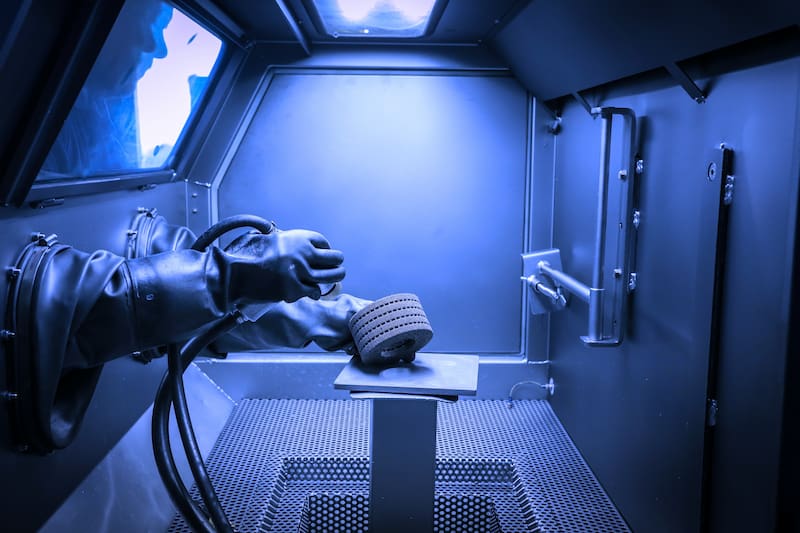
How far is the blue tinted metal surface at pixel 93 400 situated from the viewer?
161cm

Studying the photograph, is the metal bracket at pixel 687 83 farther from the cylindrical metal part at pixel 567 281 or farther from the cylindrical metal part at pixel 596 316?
the cylindrical metal part at pixel 567 281

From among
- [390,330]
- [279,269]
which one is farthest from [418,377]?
[279,269]

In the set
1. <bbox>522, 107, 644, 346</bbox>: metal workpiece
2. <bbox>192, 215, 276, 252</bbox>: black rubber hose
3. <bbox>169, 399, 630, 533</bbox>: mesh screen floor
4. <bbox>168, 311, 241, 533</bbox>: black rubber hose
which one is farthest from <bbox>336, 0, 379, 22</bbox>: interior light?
<bbox>169, 399, 630, 533</bbox>: mesh screen floor

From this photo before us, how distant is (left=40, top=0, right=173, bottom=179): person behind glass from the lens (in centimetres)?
171

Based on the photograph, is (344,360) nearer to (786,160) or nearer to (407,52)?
(407,52)

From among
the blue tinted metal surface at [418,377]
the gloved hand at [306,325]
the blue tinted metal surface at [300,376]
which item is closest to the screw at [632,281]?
the blue tinted metal surface at [418,377]

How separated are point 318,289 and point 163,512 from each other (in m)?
0.94

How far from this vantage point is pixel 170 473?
172cm

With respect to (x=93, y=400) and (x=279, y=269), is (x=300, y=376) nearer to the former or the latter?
(x=93, y=400)

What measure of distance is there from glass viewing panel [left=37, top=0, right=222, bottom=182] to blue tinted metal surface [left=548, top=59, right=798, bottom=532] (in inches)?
55.5

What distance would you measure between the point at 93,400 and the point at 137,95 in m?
0.91

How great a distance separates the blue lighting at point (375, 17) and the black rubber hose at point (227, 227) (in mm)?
976

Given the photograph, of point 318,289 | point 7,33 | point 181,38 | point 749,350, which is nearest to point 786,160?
point 749,350

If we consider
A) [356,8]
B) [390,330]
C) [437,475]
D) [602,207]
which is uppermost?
[356,8]
